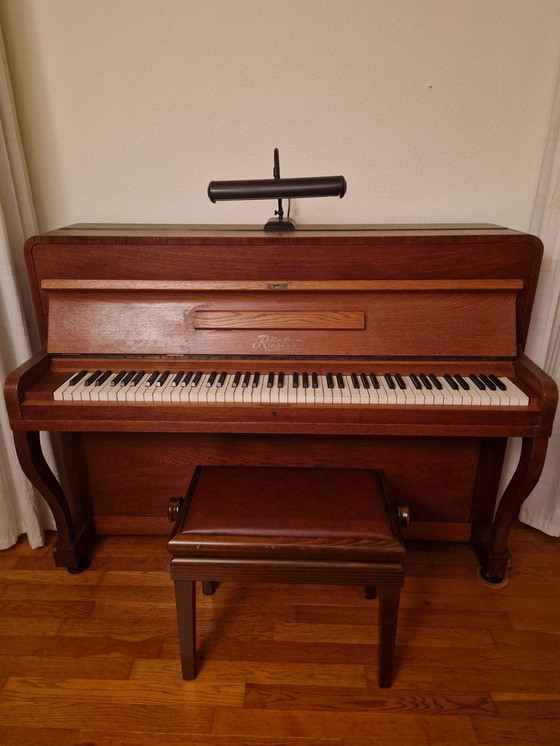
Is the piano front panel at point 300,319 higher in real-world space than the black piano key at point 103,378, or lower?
higher

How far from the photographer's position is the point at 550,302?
1.73 m

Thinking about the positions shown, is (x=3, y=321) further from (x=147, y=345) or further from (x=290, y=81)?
(x=290, y=81)

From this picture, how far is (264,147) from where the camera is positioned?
1.83m

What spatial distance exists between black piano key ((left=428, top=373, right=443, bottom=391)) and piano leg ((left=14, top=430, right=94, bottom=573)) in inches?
47.3

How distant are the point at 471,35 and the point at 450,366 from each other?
3.79ft

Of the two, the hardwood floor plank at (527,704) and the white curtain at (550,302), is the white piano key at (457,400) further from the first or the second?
the hardwood floor plank at (527,704)

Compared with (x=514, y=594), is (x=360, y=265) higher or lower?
higher

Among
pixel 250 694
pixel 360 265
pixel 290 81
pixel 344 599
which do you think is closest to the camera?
pixel 250 694

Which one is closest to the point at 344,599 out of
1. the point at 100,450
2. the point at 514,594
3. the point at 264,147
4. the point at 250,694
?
the point at 250,694

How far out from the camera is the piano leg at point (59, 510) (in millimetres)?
1484

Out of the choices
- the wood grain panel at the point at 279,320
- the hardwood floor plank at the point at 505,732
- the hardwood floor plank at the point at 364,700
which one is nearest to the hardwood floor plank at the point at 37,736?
the hardwood floor plank at the point at 364,700

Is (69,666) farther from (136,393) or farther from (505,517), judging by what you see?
(505,517)

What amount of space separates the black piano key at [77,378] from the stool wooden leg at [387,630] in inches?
40.5

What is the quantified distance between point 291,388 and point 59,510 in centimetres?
91
